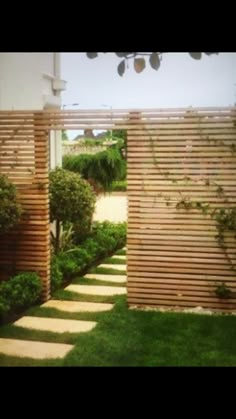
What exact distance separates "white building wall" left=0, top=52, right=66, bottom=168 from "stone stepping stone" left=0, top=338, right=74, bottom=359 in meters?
2.51

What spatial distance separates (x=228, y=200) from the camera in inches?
207

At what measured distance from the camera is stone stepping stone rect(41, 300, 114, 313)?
551 cm

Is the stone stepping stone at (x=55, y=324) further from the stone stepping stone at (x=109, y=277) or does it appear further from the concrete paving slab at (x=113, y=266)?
the concrete paving slab at (x=113, y=266)

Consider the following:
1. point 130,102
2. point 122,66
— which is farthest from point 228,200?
point 122,66

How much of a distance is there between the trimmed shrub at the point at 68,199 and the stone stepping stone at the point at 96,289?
89 centimetres

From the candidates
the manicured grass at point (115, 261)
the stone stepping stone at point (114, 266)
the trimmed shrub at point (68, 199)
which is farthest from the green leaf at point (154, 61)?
the manicured grass at point (115, 261)

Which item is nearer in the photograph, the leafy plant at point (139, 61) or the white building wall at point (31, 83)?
the leafy plant at point (139, 61)

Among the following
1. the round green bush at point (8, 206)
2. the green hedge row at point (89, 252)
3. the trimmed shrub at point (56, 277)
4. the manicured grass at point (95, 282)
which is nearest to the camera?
the round green bush at point (8, 206)

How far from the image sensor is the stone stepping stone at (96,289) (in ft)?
20.1

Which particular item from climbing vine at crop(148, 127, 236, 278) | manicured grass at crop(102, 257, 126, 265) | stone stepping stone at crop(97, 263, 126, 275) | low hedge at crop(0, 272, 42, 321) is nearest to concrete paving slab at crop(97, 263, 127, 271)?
stone stepping stone at crop(97, 263, 126, 275)

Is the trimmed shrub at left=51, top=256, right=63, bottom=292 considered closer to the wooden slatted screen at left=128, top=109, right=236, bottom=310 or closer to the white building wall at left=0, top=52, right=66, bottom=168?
the wooden slatted screen at left=128, top=109, right=236, bottom=310
